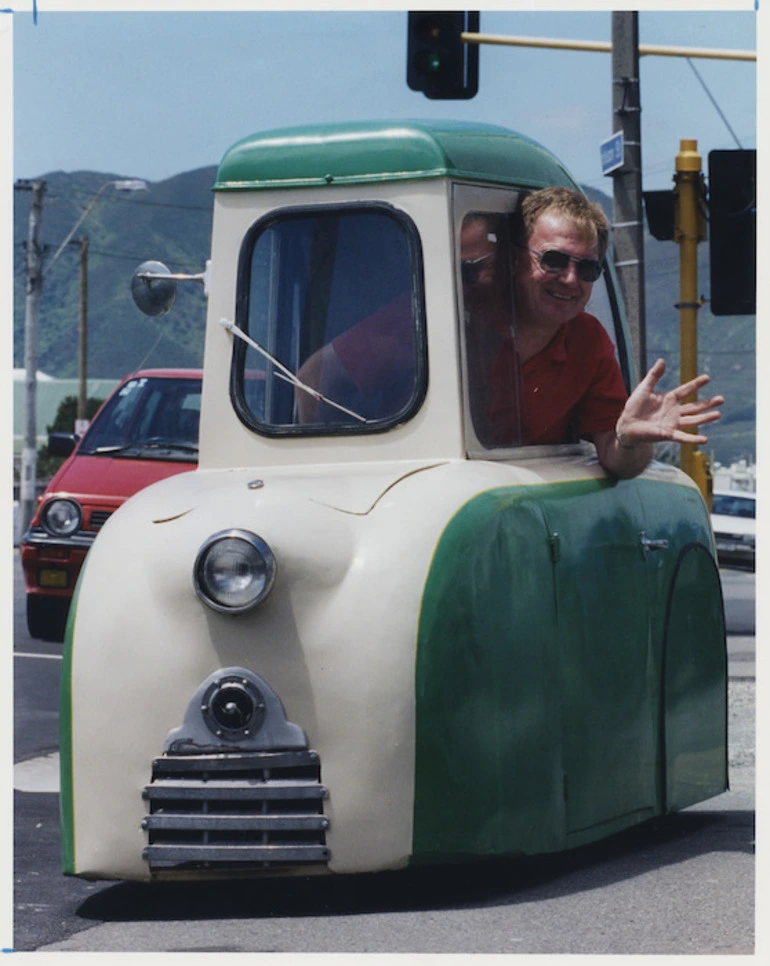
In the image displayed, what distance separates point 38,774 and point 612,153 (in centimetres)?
541

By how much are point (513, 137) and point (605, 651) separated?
1.49 meters

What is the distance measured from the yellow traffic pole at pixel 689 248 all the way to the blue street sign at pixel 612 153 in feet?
5.04

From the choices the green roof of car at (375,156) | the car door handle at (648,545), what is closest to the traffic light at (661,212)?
the car door handle at (648,545)

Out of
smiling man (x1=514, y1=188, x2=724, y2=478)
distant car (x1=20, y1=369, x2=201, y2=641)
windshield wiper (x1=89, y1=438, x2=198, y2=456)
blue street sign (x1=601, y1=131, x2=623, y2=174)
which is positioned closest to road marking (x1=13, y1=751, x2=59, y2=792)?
distant car (x1=20, y1=369, x2=201, y2=641)

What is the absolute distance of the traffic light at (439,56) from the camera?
1266 cm

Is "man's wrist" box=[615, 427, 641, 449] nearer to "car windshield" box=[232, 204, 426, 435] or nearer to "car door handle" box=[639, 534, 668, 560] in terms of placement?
"car door handle" box=[639, 534, 668, 560]

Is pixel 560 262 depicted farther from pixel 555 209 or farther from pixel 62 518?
pixel 62 518

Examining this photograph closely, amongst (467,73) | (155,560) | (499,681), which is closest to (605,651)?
(499,681)

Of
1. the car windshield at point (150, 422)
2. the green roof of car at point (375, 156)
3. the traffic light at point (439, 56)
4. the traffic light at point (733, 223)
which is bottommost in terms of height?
the car windshield at point (150, 422)

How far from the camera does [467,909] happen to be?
4.85 metres

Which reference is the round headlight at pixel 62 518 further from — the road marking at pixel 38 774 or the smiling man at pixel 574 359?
the smiling man at pixel 574 359

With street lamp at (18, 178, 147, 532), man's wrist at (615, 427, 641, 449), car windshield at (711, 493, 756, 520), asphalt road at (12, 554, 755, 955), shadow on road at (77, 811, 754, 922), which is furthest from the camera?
car windshield at (711, 493, 756, 520)

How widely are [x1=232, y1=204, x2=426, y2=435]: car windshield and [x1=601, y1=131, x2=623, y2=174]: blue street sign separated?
6.98 metres

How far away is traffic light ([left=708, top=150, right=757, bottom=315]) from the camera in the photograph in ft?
29.5
